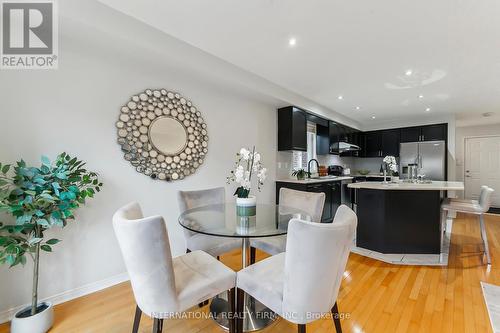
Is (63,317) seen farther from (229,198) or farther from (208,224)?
(229,198)

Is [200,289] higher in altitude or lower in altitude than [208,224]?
lower

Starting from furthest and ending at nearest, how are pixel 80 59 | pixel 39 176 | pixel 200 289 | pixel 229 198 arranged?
pixel 229 198 → pixel 80 59 → pixel 39 176 → pixel 200 289

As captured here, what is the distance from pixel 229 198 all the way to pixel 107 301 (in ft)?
5.98

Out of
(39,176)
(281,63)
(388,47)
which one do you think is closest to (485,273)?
(388,47)

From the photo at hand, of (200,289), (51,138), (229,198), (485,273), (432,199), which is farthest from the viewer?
(229,198)

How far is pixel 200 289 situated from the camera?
128 cm

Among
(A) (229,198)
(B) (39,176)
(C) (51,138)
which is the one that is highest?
(C) (51,138)

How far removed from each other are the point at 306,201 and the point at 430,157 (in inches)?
189

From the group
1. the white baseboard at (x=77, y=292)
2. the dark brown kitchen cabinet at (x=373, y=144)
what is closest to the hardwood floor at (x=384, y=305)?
the white baseboard at (x=77, y=292)

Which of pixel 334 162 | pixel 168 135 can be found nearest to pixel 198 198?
pixel 168 135

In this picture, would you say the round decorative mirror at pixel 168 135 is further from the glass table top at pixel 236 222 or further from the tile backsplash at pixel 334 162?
the tile backsplash at pixel 334 162

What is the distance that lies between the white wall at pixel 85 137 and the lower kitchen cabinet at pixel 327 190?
179 cm

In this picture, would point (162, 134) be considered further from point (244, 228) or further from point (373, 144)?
point (373, 144)

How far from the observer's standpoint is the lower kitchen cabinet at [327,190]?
12.3ft
